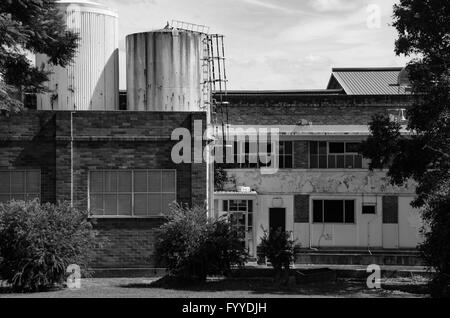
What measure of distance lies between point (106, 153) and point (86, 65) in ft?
11.0

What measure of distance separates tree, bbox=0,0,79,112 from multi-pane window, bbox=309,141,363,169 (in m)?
17.0

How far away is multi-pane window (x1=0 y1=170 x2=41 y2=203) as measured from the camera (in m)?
25.3

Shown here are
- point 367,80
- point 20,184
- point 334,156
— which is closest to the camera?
point 20,184

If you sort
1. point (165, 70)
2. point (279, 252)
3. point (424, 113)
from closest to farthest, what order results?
point (279, 252), point (424, 113), point (165, 70)

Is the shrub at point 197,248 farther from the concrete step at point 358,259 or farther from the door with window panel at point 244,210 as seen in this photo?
the door with window panel at point 244,210

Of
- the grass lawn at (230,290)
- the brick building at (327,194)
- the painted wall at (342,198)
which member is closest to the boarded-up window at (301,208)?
the brick building at (327,194)

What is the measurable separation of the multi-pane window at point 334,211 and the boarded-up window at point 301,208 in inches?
16.0

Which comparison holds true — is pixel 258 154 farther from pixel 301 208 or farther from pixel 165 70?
pixel 165 70

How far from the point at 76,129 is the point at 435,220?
1204 cm

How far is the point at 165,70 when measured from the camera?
87.1 ft

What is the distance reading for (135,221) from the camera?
25312mm


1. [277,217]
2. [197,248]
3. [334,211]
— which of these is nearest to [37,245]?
[197,248]

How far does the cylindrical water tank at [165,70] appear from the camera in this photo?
2659 cm

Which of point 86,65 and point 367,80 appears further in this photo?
point 367,80
